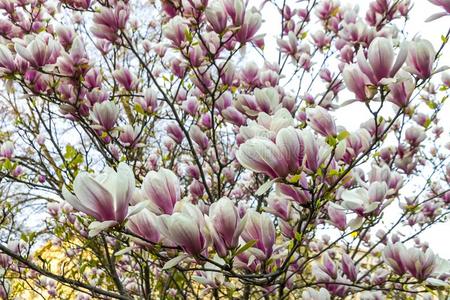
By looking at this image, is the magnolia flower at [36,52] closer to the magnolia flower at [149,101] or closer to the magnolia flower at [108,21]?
the magnolia flower at [108,21]

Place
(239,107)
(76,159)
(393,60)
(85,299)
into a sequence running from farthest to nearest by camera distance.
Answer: (85,299) < (76,159) < (239,107) < (393,60)

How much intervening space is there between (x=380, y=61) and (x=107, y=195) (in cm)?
80

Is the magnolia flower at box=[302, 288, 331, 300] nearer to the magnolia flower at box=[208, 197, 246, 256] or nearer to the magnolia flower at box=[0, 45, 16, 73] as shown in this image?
the magnolia flower at box=[208, 197, 246, 256]

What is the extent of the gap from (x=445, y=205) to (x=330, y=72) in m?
1.25

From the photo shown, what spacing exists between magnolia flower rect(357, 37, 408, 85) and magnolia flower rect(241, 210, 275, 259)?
49 centimetres

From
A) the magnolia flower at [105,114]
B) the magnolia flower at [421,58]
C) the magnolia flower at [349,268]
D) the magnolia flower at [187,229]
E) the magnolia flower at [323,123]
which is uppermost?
the magnolia flower at [105,114]

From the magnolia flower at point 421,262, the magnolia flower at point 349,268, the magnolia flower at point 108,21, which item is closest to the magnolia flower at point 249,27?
the magnolia flower at point 108,21

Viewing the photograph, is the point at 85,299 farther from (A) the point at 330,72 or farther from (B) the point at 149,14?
(B) the point at 149,14

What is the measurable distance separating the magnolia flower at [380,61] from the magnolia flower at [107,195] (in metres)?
0.72

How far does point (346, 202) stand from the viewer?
1.35 metres

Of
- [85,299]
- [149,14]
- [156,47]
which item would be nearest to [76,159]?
[156,47]

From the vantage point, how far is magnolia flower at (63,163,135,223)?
958 millimetres

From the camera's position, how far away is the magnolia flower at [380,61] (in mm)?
1225

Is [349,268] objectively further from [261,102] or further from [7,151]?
[7,151]
